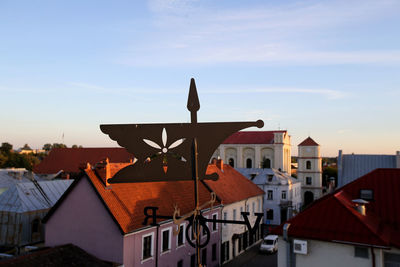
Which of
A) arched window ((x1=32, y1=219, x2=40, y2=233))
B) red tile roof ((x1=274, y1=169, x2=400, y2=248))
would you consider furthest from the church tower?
arched window ((x1=32, y1=219, x2=40, y2=233))

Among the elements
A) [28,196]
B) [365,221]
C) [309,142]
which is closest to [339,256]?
[365,221]

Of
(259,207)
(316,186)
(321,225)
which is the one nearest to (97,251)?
(321,225)

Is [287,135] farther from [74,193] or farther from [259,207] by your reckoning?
[74,193]

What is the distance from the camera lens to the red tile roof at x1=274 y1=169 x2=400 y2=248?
1399 centimetres

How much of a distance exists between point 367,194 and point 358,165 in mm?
24358

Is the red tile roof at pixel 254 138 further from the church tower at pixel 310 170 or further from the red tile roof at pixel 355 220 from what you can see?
the red tile roof at pixel 355 220

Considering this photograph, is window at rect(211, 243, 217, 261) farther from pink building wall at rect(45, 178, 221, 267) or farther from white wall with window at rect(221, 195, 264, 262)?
pink building wall at rect(45, 178, 221, 267)

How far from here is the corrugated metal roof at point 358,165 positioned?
3881 cm

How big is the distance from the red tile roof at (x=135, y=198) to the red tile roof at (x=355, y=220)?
7014 mm

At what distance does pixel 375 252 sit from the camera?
13.6m

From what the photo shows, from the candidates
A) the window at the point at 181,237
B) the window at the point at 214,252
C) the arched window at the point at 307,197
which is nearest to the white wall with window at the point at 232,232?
the window at the point at 214,252

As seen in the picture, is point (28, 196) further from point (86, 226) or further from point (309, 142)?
point (309, 142)

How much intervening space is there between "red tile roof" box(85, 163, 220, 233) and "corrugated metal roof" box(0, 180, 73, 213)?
976 centimetres

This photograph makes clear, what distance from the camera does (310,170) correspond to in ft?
215
